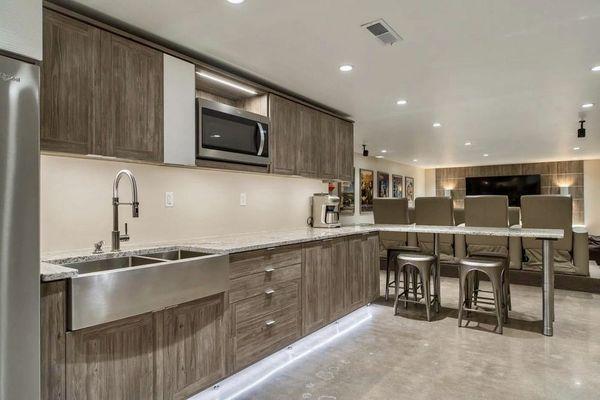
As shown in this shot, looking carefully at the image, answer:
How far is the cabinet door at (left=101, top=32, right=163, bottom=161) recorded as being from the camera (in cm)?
208

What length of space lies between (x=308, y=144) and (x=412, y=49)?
139 centimetres

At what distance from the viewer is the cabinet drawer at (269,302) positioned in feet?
7.65

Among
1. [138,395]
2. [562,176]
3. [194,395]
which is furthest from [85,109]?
[562,176]

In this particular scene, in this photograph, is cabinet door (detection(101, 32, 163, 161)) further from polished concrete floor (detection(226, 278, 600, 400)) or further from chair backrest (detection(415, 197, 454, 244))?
chair backrest (detection(415, 197, 454, 244))

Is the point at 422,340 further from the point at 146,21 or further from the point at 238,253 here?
the point at 146,21

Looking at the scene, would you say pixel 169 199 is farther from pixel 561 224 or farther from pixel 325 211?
pixel 561 224

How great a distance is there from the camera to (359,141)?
6535 mm

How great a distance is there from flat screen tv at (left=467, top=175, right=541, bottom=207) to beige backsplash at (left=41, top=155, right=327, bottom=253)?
898 cm

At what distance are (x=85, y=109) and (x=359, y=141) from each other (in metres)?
5.12

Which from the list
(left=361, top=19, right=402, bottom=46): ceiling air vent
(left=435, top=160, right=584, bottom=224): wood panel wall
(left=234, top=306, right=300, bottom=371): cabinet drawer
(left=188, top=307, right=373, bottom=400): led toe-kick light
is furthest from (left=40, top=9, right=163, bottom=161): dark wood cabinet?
(left=435, top=160, right=584, bottom=224): wood panel wall

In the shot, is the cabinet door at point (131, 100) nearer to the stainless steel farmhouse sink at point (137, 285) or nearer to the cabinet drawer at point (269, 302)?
the stainless steel farmhouse sink at point (137, 285)

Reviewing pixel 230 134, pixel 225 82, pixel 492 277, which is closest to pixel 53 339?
pixel 230 134

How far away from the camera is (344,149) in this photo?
4273 mm

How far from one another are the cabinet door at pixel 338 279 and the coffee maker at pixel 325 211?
67 cm
